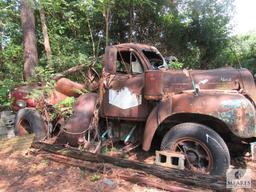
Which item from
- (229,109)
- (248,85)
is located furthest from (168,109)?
(248,85)

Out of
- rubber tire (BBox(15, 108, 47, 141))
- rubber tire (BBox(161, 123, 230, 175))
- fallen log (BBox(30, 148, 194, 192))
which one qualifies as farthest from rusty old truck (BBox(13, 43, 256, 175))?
rubber tire (BBox(15, 108, 47, 141))

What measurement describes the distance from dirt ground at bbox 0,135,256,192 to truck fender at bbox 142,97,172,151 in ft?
1.83

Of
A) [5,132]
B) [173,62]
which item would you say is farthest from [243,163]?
[5,132]

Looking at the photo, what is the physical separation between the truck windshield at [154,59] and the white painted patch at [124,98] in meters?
0.77

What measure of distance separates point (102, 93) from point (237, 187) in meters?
2.60

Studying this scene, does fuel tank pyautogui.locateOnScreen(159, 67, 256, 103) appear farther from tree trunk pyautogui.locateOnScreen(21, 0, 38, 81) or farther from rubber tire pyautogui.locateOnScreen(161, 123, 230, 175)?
tree trunk pyautogui.locateOnScreen(21, 0, 38, 81)

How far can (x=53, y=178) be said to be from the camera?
11.9 ft

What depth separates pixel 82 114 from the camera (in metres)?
4.78

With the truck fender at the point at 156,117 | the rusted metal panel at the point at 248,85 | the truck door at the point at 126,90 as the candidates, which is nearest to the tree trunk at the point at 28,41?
the truck door at the point at 126,90

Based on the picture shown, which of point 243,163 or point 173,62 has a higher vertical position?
point 173,62

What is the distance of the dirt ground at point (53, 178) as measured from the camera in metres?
3.27

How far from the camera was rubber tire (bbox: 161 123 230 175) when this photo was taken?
11.2ft

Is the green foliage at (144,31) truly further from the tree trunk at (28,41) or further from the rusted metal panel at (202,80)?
the rusted metal panel at (202,80)

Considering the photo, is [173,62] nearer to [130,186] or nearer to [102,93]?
[102,93]
